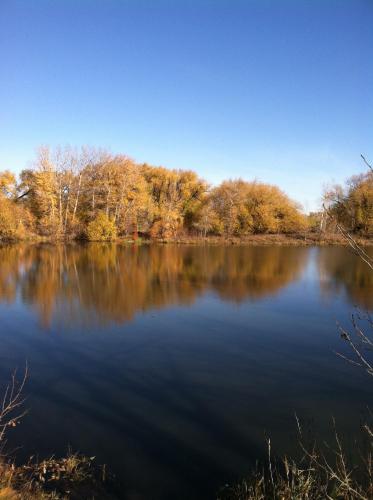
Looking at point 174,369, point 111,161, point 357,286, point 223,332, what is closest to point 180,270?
point 357,286

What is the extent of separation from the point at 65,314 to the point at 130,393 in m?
5.24

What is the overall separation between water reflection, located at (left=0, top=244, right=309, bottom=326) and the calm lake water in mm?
115

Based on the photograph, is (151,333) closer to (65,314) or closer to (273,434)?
(65,314)

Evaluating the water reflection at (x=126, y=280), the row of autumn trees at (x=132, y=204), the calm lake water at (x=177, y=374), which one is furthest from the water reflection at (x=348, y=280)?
the row of autumn trees at (x=132, y=204)

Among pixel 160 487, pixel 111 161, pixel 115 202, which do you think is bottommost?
pixel 160 487

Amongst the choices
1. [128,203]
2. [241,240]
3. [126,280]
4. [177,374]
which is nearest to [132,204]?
[128,203]

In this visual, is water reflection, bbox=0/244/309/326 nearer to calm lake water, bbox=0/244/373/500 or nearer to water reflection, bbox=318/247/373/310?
calm lake water, bbox=0/244/373/500

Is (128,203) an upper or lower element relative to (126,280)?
upper

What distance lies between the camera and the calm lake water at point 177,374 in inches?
172

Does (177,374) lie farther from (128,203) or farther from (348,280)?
(128,203)

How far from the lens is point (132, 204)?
36.8m

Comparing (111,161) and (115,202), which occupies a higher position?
(111,161)

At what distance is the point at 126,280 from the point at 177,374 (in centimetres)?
945

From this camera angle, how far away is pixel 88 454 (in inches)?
169
